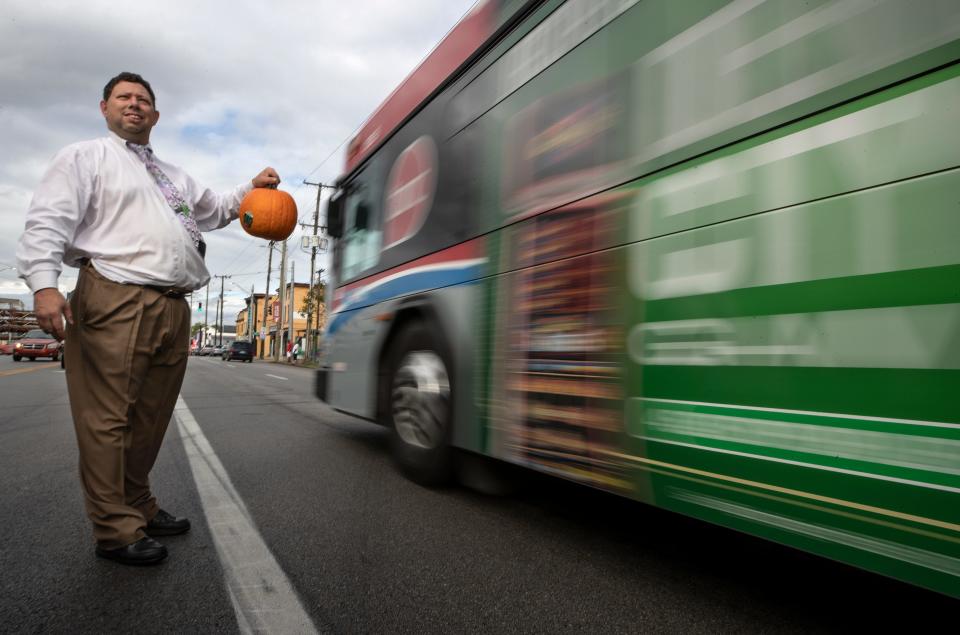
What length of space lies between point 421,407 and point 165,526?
1.56 m

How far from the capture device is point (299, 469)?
410 cm

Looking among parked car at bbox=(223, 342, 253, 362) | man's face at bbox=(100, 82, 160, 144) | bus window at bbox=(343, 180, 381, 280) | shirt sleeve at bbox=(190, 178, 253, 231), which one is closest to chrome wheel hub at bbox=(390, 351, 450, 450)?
bus window at bbox=(343, 180, 381, 280)

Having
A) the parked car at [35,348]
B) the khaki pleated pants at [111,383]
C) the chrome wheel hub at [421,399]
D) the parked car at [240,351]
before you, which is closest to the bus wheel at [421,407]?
the chrome wheel hub at [421,399]

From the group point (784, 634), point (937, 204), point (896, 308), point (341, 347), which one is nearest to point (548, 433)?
point (784, 634)

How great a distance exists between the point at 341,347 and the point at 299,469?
4.15ft

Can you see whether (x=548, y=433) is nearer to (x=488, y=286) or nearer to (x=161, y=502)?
(x=488, y=286)

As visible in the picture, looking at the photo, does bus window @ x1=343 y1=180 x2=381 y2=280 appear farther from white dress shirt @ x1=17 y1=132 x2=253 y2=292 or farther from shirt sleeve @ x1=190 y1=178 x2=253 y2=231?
white dress shirt @ x1=17 y1=132 x2=253 y2=292

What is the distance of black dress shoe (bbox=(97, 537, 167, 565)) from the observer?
90.1 inches

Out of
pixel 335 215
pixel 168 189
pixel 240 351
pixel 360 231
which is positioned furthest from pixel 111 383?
pixel 240 351

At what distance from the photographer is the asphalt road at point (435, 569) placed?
1890 millimetres

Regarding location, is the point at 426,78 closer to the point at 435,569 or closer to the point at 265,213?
the point at 265,213

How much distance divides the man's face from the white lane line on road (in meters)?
1.82

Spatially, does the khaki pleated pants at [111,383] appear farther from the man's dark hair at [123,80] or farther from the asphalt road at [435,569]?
the man's dark hair at [123,80]

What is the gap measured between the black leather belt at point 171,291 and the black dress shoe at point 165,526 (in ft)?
3.25
